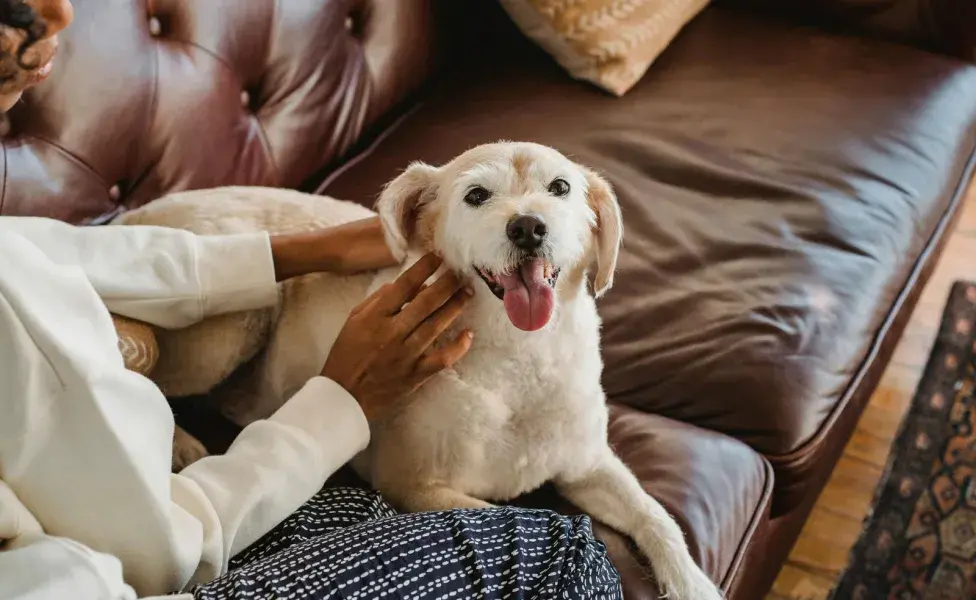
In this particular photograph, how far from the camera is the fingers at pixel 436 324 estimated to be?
108 cm

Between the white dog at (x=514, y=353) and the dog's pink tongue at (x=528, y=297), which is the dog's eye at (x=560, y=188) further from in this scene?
the dog's pink tongue at (x=528, y=297)

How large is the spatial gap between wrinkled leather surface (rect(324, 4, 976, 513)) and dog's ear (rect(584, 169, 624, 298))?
293 millimetres

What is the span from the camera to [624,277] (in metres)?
1.51

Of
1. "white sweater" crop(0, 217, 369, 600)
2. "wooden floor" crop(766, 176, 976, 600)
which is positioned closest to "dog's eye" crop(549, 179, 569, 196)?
"white sweater" crop(0, 217, 369, 600)

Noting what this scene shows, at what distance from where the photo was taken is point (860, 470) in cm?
185

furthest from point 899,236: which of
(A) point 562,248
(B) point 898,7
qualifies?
(A) point 562,248

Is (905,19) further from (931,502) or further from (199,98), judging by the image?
(199,98)

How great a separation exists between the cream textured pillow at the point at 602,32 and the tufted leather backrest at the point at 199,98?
0.78 ft

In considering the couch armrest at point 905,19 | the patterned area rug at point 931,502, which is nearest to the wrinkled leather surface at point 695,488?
the patterned area rug at point 931,502

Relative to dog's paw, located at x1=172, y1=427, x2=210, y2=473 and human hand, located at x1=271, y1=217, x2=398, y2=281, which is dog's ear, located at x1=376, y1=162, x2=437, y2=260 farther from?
dog's paw, located at x1=172, y1=427, x2=210, y2=473

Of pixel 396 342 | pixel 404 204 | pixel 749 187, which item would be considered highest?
pixel 404 204

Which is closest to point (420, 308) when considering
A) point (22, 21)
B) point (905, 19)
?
point (22, 21)

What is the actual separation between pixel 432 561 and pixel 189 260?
54 cm

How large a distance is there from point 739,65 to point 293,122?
936mm
